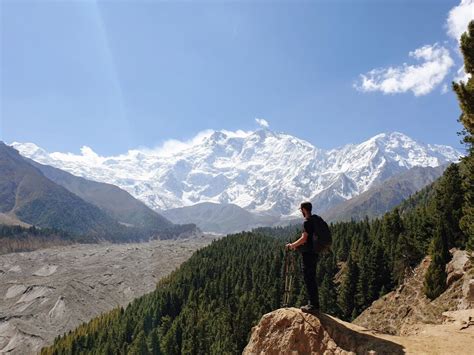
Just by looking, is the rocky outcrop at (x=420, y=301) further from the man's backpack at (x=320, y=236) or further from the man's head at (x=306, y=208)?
the man's head at (x=306, y=208)

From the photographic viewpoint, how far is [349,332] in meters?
16.1

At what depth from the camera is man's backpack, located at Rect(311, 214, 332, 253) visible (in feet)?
53.9

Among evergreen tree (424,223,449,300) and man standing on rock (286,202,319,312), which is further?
evergreen tree (424,223,449,300)

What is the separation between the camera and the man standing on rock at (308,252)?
16.6 metres

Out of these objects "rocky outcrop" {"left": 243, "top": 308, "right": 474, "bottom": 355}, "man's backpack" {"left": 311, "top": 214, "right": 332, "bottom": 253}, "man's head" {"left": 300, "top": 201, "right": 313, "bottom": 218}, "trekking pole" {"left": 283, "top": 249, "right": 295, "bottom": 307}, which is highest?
"man's head" {"left": 300, "top": 201, "right": 313, "bottom": 218}

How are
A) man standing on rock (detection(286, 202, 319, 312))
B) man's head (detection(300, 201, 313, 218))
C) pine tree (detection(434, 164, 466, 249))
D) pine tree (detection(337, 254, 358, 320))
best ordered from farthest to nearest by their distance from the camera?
pine tree (detection(337, 254, 358, 320)), pine tree (detection(434, 164, 466, 249)), man's head (detection(300, 201, 313, 218)), man standing on rock (detection(286, 202, 319, 312))

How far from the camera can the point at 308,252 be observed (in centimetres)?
1683

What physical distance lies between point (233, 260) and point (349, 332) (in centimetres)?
15736

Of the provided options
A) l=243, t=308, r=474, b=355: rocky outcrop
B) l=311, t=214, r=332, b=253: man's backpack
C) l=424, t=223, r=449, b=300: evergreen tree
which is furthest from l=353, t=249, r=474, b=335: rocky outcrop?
l=311, t=214, r=332, b=253: man's backpack

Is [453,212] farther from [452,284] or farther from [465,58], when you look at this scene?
[465,58]

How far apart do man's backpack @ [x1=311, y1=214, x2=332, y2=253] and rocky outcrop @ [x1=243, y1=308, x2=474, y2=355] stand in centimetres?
318

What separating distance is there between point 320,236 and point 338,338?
4.20 metres

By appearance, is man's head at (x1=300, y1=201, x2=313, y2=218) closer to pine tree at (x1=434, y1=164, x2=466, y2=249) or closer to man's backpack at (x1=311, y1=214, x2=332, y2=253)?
man's backpack at (x1=311, y1=214, x2=332, y2=253)

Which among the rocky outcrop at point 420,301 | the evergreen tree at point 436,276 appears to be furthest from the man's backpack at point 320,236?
the evergreen tree at point 436,276
